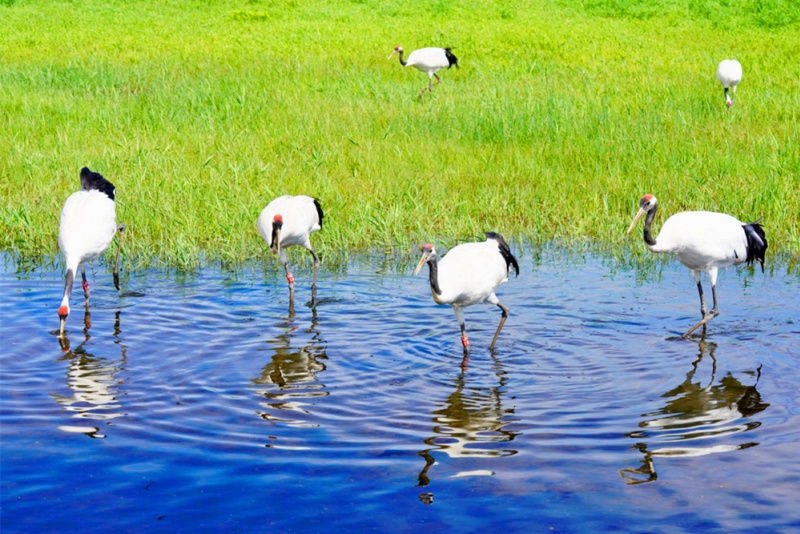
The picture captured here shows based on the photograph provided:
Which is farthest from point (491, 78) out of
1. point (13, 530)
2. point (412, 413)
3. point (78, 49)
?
point (13, 530)

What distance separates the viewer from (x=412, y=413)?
234 inches

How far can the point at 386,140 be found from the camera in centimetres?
1365

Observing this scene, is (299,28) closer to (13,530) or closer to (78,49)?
(78,49)

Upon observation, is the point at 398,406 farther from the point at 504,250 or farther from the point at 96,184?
the point at 96,184

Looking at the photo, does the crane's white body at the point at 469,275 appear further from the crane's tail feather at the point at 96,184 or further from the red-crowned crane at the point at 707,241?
the crane's tail feather at the point at 96,184

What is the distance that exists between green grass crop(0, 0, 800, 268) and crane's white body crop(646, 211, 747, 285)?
183cm

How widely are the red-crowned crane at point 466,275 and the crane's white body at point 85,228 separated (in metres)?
3.00

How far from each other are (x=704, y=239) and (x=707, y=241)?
0.10 ft

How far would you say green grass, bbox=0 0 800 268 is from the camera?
35.6 ft

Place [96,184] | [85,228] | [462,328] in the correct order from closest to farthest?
[462,328] → [85,228] → [96,184]

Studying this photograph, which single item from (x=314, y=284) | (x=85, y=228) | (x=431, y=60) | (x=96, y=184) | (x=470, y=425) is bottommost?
(x=470, y=425)

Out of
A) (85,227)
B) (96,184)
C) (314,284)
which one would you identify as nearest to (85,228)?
(85,227)

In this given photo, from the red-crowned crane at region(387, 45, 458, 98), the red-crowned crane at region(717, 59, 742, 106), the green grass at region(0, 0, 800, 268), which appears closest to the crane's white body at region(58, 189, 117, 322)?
the green grass at region(0, 0, 800, 268)

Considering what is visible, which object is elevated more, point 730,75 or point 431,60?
point 431,60
